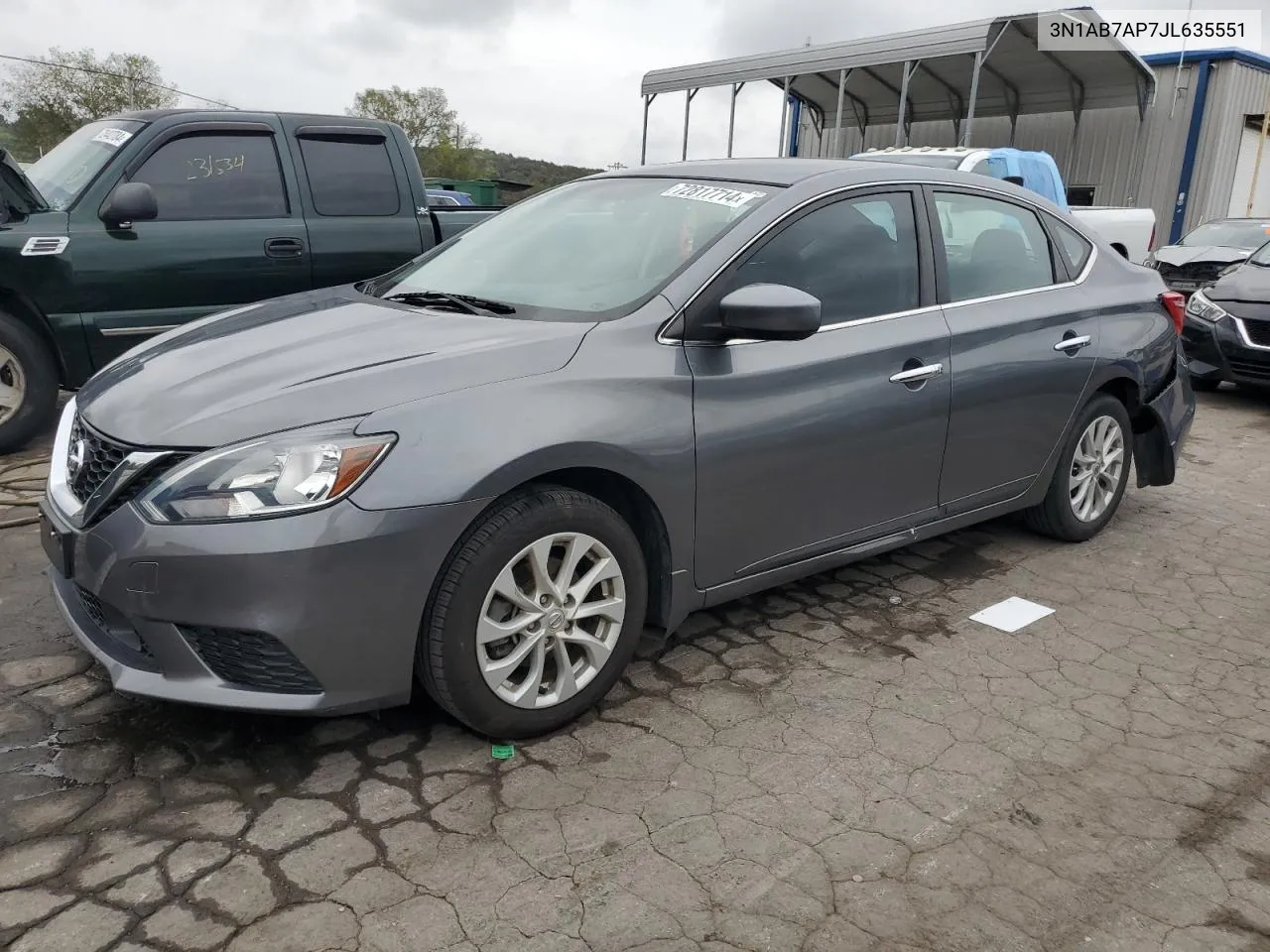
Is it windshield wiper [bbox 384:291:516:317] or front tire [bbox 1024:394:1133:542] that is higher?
windshield wiper [bbox 384:291:516:317]

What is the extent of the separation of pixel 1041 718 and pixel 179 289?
15.8 feet

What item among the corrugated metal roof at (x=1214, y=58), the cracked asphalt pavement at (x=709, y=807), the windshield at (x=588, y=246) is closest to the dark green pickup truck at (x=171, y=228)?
the cracked asphalt pavement at (x=709, y=807)

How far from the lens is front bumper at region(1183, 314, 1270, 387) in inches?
329

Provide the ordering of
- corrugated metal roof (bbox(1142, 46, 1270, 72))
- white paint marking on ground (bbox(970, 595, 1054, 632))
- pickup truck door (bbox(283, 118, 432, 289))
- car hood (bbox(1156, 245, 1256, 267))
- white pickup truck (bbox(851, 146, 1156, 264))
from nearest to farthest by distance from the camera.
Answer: white paint marking on ground (bbox(970, 595, 1054, 632)), pickup truck door (bbox(283, 118, 432, 289)), white pickup truck (bbox(851, 146, 1156, 264)), car hood (bbox(1156, 245, 1256, 267)), corrugated metal roof (bbox(1142, 46, 1270, 72))

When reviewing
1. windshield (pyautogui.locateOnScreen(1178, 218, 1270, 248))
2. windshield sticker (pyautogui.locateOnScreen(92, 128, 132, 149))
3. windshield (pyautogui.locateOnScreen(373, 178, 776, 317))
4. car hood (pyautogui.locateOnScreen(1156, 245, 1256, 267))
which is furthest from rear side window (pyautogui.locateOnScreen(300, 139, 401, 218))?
windshield (pyautogui.locateOnScreen(1178, 218, 1270, 248))

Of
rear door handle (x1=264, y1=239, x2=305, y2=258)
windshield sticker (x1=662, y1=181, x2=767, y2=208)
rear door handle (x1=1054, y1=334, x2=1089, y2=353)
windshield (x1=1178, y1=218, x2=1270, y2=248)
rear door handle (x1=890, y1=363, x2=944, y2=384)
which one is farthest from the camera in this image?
windshield (x1=1178, y1=218, x2=1270, y2=248)

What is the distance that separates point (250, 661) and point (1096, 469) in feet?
12.5

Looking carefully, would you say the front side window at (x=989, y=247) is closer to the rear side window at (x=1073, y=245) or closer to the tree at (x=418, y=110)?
the rear side window at (x=1073, y=245)

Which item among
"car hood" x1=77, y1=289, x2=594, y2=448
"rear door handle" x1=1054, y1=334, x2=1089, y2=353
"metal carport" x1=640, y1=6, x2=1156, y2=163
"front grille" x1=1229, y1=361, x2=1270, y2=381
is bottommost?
"front grille" x1=1229, y1=361, x2=1270, y2=381

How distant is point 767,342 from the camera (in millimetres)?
3199

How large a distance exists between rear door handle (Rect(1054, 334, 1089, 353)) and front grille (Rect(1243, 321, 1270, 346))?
5.21 meters

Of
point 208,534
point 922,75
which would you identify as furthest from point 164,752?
point 922,75

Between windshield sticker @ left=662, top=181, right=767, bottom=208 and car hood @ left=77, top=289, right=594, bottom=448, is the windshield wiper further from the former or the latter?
windshield sticker @ left=662, top=181, right=767, bottom=208

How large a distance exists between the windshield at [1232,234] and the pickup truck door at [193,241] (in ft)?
39.7
